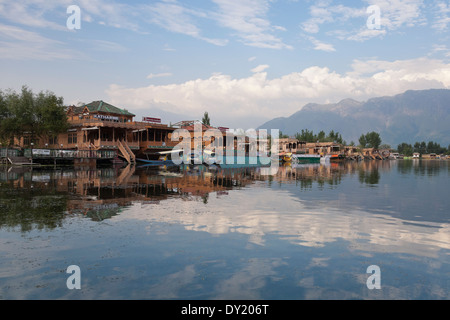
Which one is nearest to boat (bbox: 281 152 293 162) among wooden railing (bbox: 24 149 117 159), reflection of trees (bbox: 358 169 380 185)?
reflection of trees (bbox: 358 169 380 185)

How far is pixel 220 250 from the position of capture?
35.8 feet

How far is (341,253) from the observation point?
10.8m

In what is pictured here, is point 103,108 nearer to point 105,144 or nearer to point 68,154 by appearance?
point 105,144

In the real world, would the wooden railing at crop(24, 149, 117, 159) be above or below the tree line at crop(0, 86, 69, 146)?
below

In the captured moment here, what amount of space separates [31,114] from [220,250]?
66.3 metres

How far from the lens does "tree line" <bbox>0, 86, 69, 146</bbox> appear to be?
62.9 meters

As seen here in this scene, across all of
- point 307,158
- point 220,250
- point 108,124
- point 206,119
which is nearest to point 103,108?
point 108,124

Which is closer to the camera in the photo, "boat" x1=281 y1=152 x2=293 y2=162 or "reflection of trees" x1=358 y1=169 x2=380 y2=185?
"reflection of trees" x1=358 y1=169 x2=380 y2=185

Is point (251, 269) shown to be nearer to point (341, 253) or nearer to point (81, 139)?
point (341, 253)

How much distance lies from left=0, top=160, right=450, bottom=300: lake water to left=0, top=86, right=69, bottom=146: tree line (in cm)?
4903

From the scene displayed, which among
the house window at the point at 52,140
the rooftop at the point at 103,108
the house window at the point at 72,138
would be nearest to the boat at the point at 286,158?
the rooftop at the point at 103,108

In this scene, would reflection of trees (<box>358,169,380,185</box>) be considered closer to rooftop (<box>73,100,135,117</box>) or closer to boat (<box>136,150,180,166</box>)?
boat (<box>136,150,180,166</box>)

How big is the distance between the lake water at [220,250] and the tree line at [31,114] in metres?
49.0

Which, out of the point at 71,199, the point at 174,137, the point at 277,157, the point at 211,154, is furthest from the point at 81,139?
the point at 277,157
